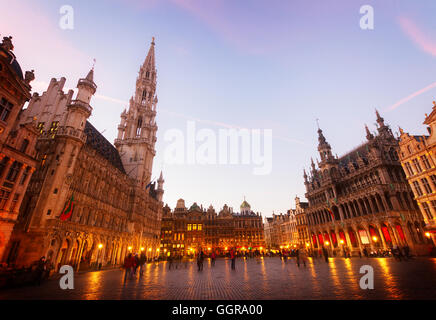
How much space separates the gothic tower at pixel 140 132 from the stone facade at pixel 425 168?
52775 mm

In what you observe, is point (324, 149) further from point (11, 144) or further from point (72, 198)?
point (11, 144)

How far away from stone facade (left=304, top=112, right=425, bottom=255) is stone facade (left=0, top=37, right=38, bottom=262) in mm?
52849

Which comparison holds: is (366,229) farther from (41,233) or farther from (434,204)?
(41,233)

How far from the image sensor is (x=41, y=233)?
22.6m

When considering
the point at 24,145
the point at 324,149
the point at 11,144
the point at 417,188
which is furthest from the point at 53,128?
the point at 324,149

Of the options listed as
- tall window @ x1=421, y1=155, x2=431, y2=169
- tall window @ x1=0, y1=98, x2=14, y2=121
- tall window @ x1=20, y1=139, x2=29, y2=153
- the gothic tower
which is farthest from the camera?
the gothic tower

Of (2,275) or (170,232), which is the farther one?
(170,232)

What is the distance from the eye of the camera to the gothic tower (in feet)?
175

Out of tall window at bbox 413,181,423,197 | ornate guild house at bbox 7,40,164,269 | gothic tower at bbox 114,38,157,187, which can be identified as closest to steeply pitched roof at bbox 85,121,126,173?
ornate guild house at bbox 7,40,164,269

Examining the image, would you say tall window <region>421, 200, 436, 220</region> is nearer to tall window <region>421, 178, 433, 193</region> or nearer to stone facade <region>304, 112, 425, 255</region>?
tall window <region>421, 178, 433, 193</region>
